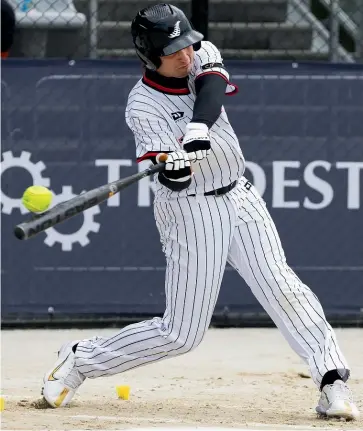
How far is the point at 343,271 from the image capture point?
722 cm

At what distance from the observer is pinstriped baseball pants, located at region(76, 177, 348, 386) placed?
15.2 ft

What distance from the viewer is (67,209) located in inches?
168

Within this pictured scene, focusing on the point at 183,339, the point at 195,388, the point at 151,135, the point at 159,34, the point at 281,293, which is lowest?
the point at 195,388

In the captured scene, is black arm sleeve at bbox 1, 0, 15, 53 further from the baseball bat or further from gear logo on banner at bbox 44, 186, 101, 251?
the baseball bat

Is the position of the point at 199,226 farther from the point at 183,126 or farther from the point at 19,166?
the point at 19,166

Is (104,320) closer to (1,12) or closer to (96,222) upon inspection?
(96,222)

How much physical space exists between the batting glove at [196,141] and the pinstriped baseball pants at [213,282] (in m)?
0.28

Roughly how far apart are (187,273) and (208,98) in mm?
686

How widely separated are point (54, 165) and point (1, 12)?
1.14 m

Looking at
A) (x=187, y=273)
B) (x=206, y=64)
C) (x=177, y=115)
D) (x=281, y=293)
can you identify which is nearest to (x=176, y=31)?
(x=206, y=64)

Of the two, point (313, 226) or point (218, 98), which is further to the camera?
point (313, 226)

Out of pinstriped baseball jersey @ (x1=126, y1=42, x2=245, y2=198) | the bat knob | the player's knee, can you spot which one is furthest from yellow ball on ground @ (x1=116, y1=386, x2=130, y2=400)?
the bat knob

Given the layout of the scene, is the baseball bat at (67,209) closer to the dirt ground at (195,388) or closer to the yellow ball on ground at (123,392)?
the dirt ground at (195,388)

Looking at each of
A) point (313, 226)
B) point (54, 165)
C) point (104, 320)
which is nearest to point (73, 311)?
point (104, 320)
